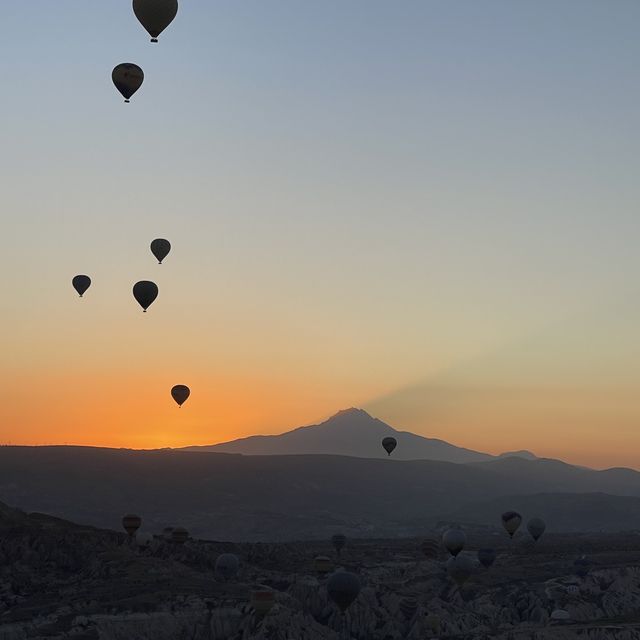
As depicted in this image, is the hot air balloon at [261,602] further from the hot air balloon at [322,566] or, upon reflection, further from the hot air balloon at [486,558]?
the hot air balloon at [486,558]

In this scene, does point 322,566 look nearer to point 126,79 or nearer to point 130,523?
point 130,523

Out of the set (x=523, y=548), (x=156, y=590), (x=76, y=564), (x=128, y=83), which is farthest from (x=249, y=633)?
(x=523, y=548)

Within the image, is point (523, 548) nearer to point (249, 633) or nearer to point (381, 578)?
point (381, 578)

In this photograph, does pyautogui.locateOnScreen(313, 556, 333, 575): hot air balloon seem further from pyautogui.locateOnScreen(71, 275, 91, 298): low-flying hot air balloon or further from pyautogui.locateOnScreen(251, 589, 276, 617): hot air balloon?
pyautogui.locateOnScreen(71, 275, 91, 298): low-flying hot air balloon

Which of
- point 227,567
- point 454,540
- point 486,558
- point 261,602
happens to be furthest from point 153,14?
point 486,558

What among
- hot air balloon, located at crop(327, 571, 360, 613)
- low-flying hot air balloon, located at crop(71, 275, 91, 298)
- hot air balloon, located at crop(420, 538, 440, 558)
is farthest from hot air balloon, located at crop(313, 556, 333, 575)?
low-flying hot air balloon, located at crop(71, 275, 91, 298)
